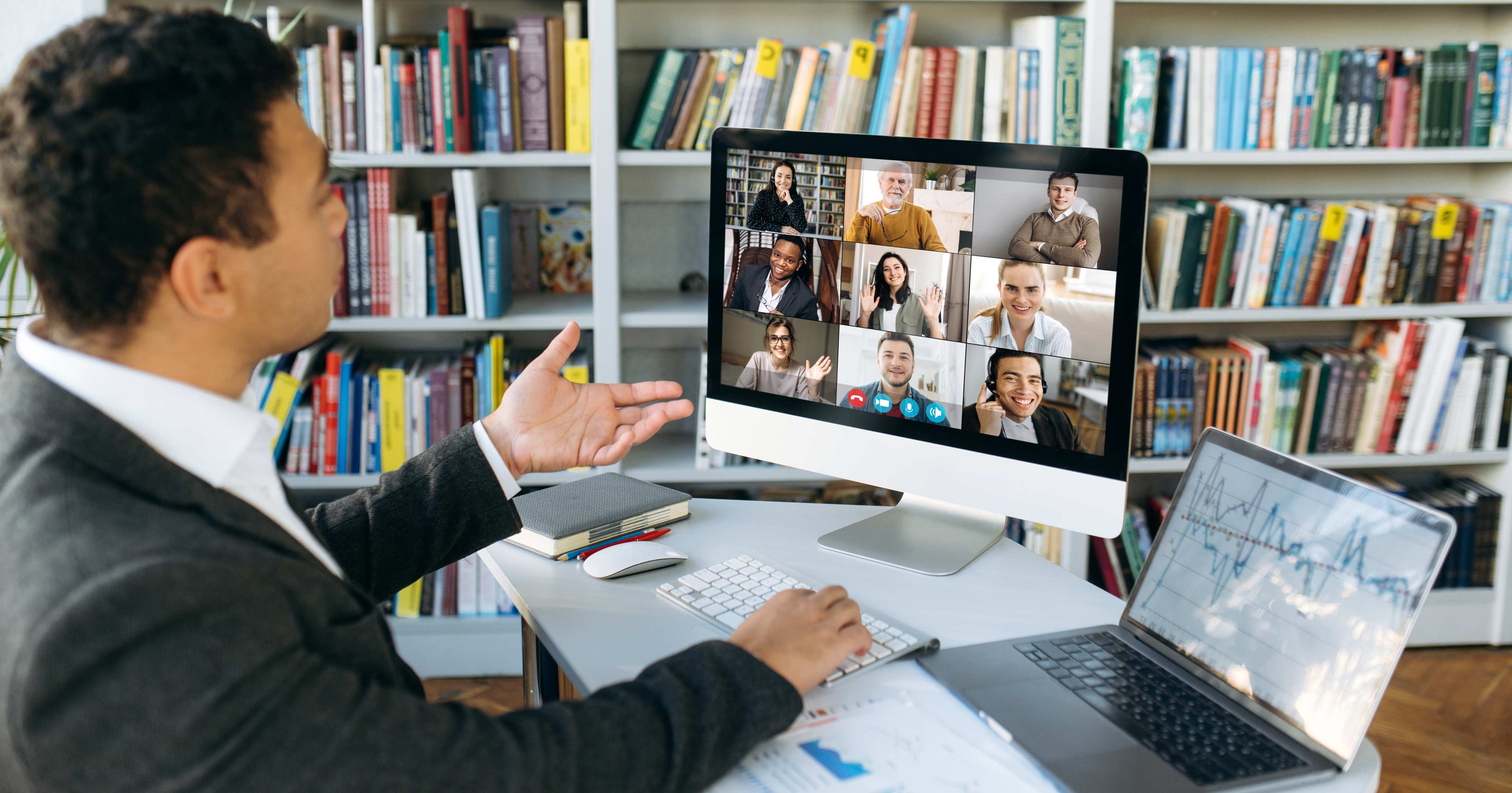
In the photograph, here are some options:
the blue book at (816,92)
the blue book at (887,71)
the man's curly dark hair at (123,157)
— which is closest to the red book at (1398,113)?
the blue book at (887,71)

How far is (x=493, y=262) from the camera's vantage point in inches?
94.4

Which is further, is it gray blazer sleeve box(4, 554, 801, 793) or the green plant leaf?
the green plant leaf

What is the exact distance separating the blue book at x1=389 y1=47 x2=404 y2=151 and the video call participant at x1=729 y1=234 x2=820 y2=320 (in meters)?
1.24

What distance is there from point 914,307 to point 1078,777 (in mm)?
597

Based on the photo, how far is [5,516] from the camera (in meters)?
0.72

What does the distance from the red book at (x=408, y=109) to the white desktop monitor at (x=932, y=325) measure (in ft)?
3.81

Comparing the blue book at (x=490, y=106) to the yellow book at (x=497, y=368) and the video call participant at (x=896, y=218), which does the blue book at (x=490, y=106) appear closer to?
the yellow book at (x=497, y=368)

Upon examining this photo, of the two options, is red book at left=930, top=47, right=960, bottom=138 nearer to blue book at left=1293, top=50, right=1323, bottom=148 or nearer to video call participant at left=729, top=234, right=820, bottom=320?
blue book at left=1293, top=50, right=1323, bottom=148

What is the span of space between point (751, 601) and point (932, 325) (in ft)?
1.25

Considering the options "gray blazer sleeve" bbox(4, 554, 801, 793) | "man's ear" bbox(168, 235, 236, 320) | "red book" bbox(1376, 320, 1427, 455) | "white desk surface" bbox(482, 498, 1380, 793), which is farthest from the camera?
"red book" bbox(1376, 320, 1427, 455)

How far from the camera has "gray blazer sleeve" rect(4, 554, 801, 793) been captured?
0.65 m

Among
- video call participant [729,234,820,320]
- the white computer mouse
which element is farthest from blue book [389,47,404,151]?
the white computer mouse

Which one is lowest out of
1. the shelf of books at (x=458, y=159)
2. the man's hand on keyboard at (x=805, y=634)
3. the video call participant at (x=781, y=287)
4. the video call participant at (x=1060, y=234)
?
the man's hand on keyboard at (x=805, y=634)

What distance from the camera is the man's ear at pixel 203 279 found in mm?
762
